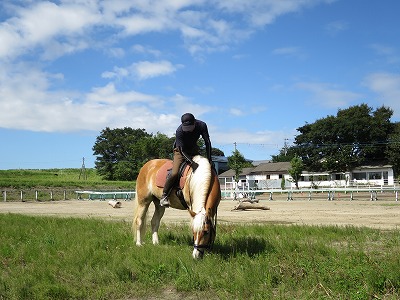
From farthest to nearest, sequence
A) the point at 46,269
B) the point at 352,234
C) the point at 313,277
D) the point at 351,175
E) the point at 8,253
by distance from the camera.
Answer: the point at 351,175, the point at 352,234, the point at 8,253, the point at 46,269, the point at 313,277

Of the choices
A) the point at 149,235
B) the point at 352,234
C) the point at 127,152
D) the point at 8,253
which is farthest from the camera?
the point at 127,152

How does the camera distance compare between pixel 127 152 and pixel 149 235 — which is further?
pixel 127 152

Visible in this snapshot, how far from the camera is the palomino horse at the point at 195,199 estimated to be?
6734 millimetres

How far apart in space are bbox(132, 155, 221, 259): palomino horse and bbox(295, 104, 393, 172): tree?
2615 inches

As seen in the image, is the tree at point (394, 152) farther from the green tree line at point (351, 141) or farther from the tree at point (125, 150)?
the tree at point (125, 150)

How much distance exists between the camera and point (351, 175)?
7319 centimetres

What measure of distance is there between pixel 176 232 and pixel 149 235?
2.14 ft

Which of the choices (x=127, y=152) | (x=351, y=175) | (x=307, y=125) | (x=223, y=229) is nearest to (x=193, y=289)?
(x=223, y=229)

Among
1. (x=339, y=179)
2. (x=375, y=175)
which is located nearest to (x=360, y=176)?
(x=375, y=175)

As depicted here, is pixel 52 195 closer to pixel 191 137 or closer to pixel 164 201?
pixel 164 201

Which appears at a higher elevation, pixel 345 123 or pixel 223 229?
pixel 345 123

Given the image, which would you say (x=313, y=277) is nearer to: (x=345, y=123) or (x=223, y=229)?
(x=223, y=229)

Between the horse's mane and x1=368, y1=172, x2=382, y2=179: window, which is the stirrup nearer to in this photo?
the horse's mane

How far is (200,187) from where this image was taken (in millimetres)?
7340
